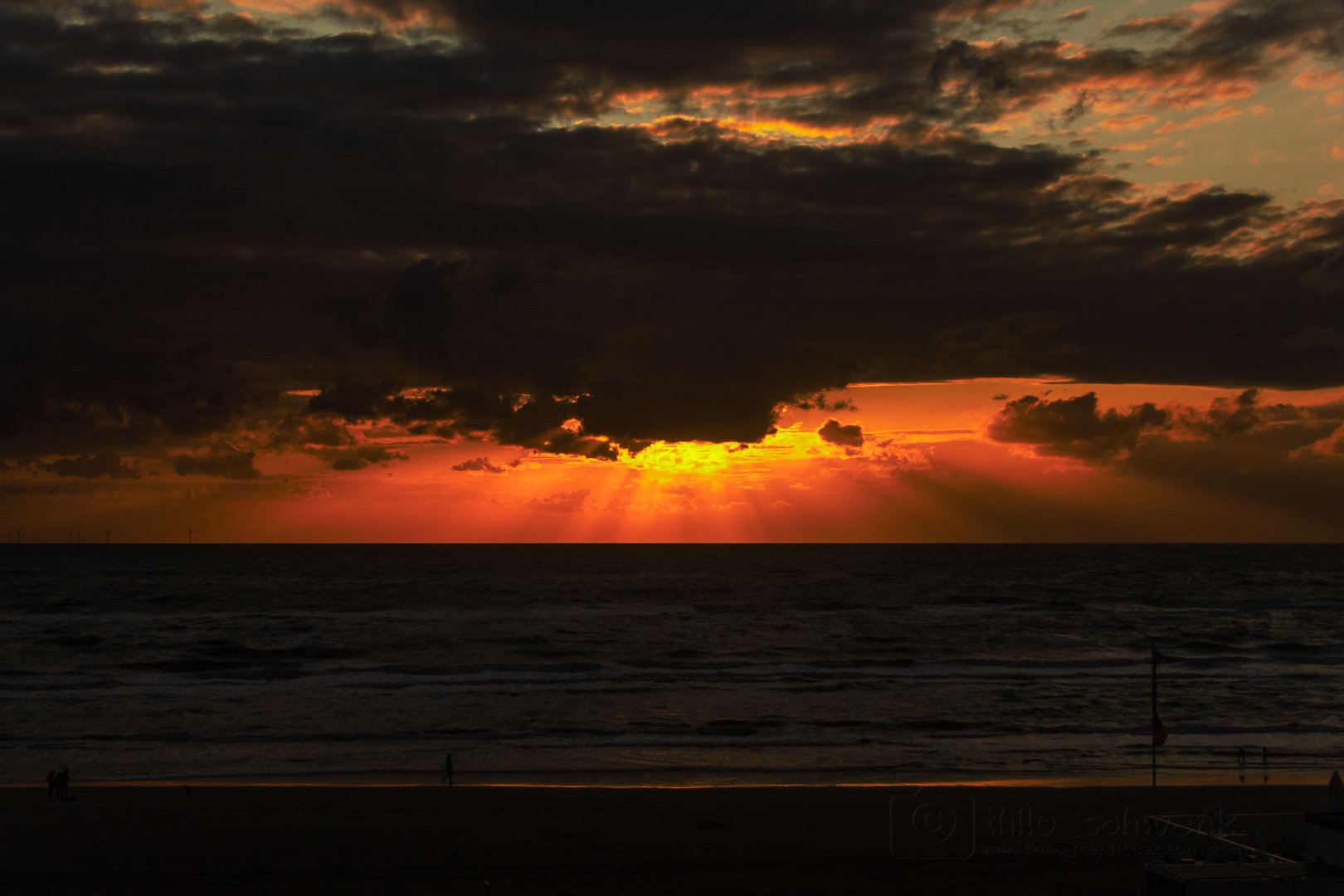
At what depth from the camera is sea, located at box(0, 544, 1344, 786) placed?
32750 mm

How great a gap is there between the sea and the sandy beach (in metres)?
3.10

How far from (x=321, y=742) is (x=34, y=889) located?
52.7 feet

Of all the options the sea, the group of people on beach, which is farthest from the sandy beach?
the sea

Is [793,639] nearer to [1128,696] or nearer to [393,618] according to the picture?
[1128,696]

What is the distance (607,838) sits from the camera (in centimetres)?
2308

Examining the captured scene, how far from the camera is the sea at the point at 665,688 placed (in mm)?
32750

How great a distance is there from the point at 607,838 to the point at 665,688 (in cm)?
2660

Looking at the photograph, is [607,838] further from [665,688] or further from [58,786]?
[665,688]

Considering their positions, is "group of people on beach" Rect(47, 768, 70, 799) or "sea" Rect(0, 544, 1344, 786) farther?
"sea" Rect(0, 544, 1344, 786)

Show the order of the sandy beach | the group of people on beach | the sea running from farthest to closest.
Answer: the sea < the group of people on beach < the sandy beach

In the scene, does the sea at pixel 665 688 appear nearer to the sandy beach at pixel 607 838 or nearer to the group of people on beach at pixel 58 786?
the sandy beach at pixel 607 838

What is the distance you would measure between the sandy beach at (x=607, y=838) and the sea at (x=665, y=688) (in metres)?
3.10

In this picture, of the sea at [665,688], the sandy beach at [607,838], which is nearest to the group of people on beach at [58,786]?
the sandy beach at [607,838]

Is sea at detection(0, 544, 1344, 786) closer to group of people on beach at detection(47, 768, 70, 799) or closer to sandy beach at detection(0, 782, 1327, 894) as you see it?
sandy beach at detection(0, 782, 1327, 894)
